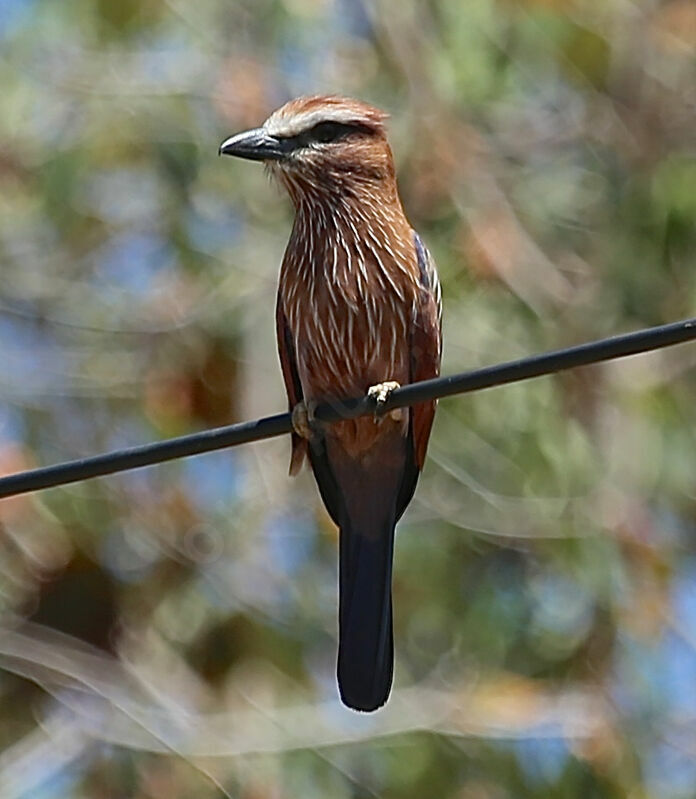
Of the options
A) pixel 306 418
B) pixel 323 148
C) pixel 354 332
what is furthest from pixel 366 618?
pixel 323 148

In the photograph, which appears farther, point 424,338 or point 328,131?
point 328,131

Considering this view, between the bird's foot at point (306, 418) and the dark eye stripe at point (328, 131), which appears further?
the dark eye stripe at point (328, 131)

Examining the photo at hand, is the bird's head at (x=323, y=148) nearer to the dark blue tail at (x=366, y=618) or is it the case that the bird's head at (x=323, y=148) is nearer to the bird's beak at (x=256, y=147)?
the bird's beak at (x=256, y=147)

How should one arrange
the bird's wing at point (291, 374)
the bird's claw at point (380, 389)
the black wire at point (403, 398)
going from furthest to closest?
the bird's wing at point (291, 374), the bird's claw at point (380, 389), the black wire at point (403, 398)

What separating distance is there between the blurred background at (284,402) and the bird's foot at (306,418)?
347 centimetres

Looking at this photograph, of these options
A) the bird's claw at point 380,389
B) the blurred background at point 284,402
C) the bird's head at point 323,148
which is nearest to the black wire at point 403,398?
the bird's claw at point 380,389

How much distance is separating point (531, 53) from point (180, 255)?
2265 millimetres

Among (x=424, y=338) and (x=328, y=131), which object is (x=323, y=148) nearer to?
(x=328, y=131)

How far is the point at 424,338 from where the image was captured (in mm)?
5602

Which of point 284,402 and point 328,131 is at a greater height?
point 328,131

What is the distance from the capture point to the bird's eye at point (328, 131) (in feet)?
19.2

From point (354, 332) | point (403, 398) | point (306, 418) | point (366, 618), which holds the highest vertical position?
point (403, 398)

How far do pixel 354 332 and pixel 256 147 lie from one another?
0.68 m

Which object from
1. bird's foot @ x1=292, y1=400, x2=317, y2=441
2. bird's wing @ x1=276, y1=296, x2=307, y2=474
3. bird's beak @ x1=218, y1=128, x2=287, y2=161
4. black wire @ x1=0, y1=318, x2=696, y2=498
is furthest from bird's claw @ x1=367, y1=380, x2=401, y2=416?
black wire @ x1=0, y1=318, x2=696, y2=498
